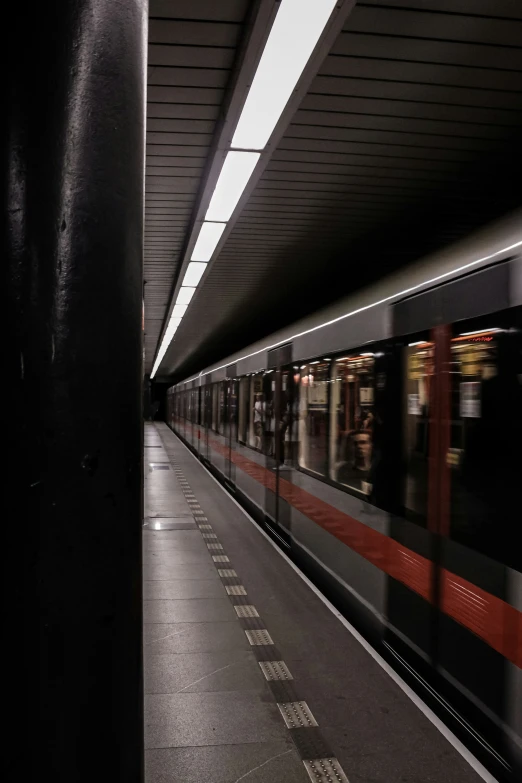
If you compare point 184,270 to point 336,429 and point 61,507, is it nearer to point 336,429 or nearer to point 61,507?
point 336,429

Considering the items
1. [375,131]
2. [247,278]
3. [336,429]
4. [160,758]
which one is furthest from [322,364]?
[247,278]

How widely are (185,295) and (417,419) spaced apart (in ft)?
26.4

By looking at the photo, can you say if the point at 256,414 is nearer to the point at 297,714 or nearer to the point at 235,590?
the point at 235,590

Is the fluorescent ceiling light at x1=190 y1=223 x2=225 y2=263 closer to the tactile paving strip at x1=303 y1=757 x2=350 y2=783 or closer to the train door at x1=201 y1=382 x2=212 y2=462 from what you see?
the tactile paving strip at x1=303 y1=757 x2=350 y2=783

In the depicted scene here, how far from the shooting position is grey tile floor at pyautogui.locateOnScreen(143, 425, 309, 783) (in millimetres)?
2895

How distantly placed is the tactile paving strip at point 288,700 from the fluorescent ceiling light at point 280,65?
3193mm

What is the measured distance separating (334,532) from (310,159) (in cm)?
285

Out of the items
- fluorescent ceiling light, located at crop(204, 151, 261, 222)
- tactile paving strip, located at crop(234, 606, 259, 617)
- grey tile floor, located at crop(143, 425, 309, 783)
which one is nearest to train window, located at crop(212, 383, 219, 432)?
fluorescent ceiling light, located at crop(204, 151, 261, 222)

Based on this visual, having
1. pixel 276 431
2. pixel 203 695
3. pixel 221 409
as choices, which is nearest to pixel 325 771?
pixel 203 695

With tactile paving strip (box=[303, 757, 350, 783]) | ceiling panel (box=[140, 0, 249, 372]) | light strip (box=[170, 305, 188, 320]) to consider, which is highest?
ceiling panel (box=[140, 0, 249, 372])

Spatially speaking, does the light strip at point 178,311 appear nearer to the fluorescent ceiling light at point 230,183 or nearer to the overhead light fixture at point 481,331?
the fluorescent ceiling light at point 230,183

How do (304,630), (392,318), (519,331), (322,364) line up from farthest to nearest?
1. (322,364)
2. (304,630)
3. (392,318)
4. (519,331)

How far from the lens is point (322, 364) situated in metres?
5.79

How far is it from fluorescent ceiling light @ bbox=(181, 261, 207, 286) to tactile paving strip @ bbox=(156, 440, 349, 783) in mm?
4423
